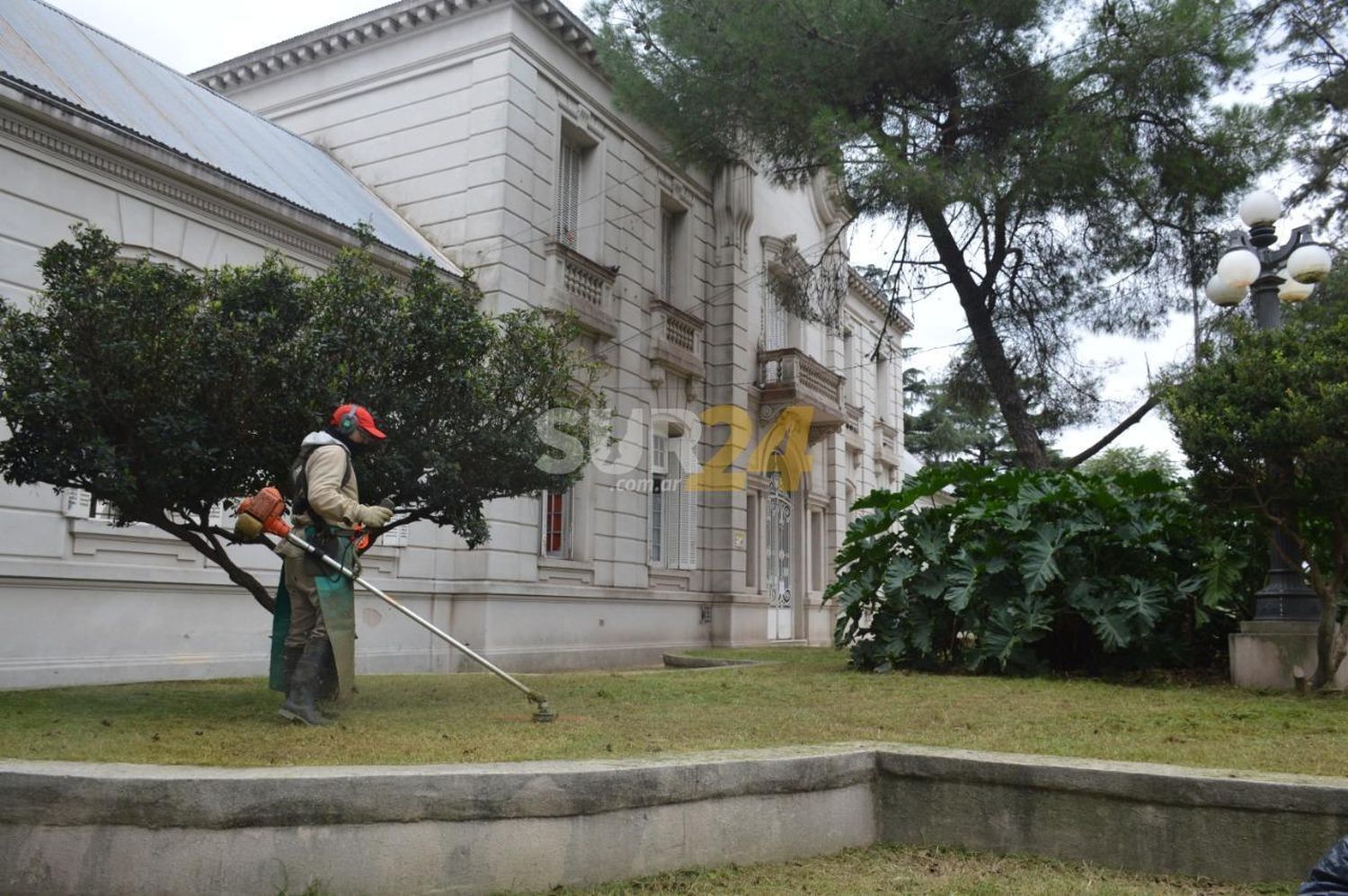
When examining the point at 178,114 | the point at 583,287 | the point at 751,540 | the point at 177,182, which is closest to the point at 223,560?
the point at 177,182

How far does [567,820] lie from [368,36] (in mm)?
15555

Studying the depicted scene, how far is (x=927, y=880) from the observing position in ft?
14.9

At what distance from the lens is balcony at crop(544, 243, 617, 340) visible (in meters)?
16.1

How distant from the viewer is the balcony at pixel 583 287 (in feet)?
52.9

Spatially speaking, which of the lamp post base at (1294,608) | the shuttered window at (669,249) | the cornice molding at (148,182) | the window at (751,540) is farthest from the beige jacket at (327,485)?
the window at (751,540)

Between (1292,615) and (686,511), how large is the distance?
11.8m

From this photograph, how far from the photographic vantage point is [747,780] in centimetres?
474

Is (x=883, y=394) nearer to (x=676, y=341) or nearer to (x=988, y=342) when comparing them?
(x=676, y=341)

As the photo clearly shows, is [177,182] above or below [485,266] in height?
below

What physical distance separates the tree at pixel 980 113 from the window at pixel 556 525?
6072 mm

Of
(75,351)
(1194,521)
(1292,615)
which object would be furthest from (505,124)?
(1292,615)

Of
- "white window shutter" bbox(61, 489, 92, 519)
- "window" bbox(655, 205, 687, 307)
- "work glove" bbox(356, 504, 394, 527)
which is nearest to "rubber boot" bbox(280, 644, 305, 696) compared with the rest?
"work glove" bbox(356, 504, 394, 527)

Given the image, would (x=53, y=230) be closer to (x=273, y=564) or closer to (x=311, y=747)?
(x=273, y=564)

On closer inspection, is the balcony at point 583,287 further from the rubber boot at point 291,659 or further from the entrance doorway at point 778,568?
the rubber boot at point 291,659
